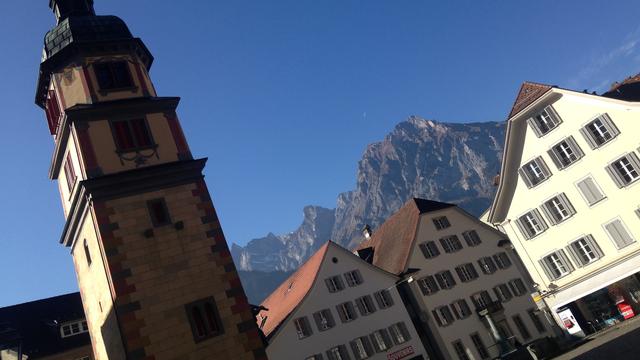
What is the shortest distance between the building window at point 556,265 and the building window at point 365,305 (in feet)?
44.7

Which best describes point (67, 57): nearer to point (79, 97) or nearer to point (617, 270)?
point (79, 97)

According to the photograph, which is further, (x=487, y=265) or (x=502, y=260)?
(x=502, y=260)

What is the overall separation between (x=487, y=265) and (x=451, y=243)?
4.02 metres

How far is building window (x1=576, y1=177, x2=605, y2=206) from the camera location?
35781 mm

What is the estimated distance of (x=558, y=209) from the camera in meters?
37.9

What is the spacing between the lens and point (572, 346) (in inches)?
1515

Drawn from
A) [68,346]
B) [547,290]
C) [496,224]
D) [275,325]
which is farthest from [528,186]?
[68,346]

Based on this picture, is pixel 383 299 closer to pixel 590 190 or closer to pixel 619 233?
pixel 590 190

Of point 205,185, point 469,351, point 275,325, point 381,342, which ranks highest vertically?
point 205,185

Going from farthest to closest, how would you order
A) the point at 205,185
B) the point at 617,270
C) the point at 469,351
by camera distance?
the point at 469,351 < the point at 617,270 < the point at 205,185

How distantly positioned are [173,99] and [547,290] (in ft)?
104

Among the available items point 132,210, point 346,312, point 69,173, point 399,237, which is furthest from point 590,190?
point 69,173

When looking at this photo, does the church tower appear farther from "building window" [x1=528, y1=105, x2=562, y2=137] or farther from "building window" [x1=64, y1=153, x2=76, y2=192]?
"building window" [x1=528, y1=105, x2=562, y2=137]

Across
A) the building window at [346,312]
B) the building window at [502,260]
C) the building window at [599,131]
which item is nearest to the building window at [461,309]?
the building window at [502,260]
